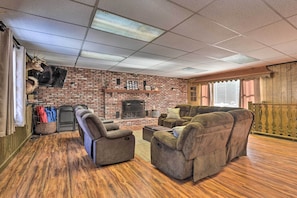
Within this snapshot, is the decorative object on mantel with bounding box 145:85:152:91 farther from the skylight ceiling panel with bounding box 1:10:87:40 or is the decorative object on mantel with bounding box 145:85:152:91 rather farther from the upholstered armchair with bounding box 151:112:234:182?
the upholstered armchair with bounding box 151:112:234:182

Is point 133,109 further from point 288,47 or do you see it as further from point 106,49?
point 288,47

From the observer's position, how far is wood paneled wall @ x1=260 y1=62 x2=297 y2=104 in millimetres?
4938

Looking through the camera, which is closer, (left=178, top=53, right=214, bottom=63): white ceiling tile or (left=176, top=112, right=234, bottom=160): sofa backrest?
(left=176, top=112, right=234, bottom=160): sofa backrest

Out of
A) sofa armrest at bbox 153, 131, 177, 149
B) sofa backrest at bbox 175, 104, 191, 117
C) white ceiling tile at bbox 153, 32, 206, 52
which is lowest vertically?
Result: sofa armrest at bbox 153, 131, 177, 149

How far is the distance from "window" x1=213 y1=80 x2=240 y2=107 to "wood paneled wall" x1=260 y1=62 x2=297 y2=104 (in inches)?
42.9

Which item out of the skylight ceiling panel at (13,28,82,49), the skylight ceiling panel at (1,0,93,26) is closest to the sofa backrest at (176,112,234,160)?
the skylight ceiling panel at (1,0,93,26)

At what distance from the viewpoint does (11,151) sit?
3057 mm

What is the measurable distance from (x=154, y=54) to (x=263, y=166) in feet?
10.8

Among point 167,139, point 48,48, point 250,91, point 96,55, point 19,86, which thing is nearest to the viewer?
point 167,139

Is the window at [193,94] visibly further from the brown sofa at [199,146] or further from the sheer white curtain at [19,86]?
the sheer white curtain at [19,86]

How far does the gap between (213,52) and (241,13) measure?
1.79 metres

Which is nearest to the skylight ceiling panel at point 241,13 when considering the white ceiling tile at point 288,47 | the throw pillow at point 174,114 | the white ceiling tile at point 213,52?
the white ceiling tile at point 213,52

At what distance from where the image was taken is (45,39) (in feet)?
10.3

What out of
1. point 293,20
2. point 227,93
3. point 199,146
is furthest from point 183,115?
point 293,20
